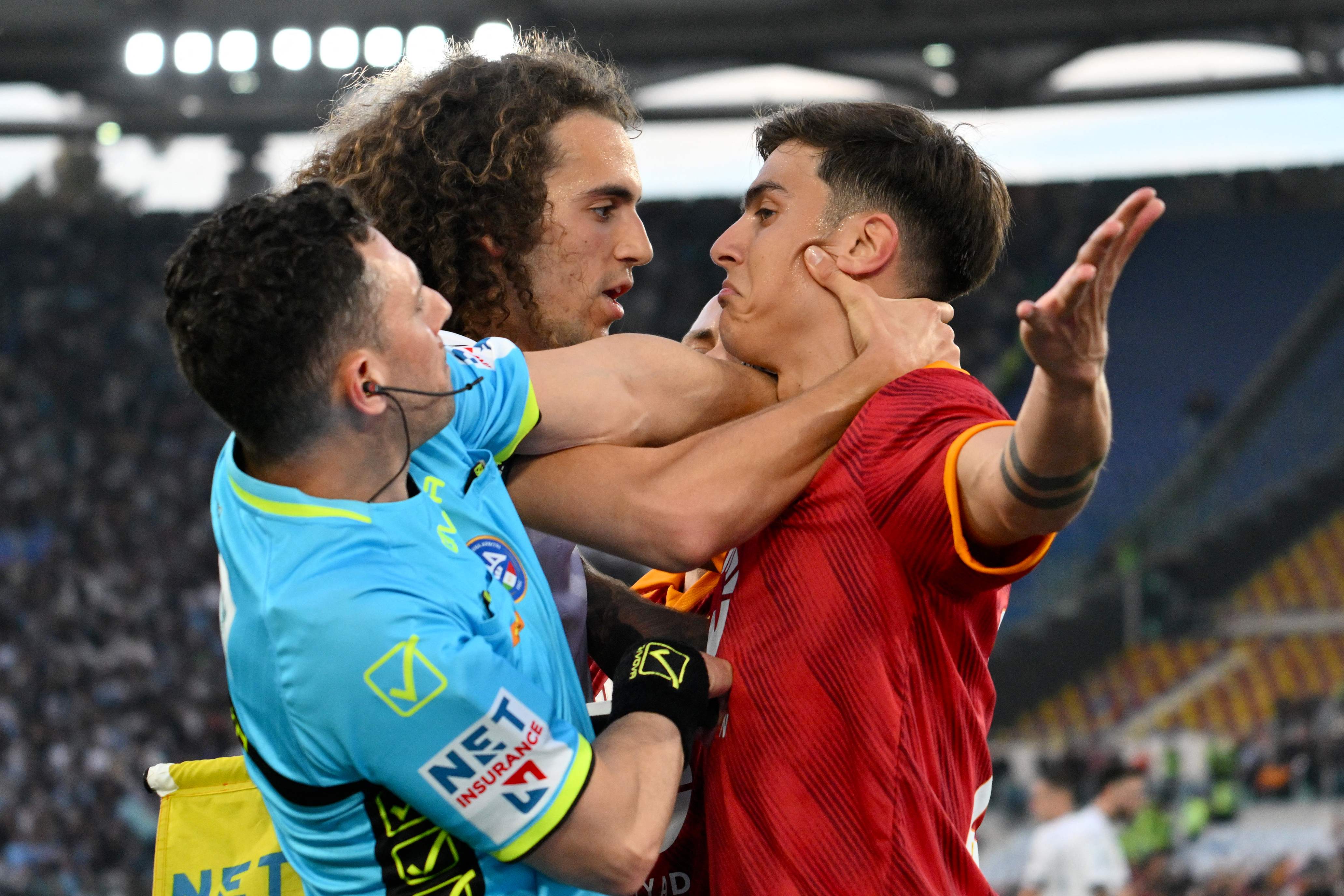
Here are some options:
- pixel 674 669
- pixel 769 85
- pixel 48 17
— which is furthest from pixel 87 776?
pixel 674 669

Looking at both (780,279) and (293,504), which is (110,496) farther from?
(293,504)

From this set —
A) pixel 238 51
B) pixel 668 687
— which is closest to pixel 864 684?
pixel 668 687

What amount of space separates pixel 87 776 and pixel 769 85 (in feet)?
34.8

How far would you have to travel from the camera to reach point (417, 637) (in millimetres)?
1846

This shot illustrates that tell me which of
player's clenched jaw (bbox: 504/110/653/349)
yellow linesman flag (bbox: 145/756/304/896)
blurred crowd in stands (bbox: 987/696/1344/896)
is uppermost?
player's clenched jaw (bbox: 504/110/653/349)

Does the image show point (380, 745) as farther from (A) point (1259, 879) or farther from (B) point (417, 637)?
(A) point (1259, 879)

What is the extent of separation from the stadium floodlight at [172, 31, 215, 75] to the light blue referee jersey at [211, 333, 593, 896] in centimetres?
1366

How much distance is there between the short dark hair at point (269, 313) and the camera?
1889 mm

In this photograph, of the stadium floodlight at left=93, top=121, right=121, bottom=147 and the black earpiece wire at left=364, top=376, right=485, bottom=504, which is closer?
the black earpiece wire at left=364, top=376, right=485, bottom=504

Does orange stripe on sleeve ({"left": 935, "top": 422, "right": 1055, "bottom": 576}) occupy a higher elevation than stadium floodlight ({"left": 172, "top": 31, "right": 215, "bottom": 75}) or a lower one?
lower

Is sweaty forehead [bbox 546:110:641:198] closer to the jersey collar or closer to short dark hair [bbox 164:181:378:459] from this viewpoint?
short dark hair [bbox 164:181:378:459]

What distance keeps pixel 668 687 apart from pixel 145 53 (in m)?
14.5

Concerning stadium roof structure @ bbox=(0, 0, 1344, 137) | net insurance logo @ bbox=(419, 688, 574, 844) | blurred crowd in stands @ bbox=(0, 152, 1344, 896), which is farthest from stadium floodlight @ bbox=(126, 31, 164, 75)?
net insurance logo @ bbox=(419, 688, 574, 844)

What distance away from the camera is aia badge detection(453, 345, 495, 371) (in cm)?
236
